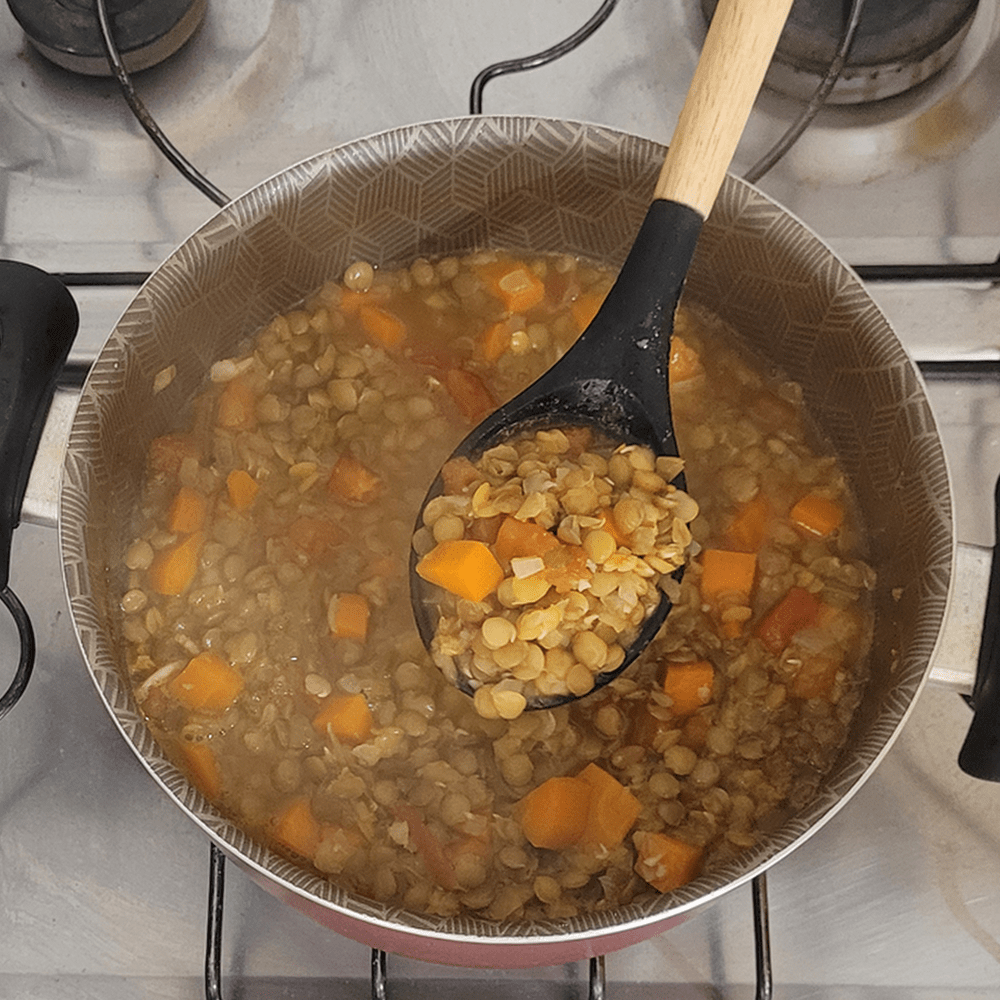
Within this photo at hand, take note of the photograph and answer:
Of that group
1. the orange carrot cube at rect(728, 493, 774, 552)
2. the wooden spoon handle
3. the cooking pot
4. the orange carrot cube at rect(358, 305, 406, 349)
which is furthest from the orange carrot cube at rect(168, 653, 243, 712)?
the wooden spoon handle

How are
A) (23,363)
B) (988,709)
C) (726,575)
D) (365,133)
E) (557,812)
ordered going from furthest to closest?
(365,133) < (726,575) < (557,812) < (23,363) < (988,709)

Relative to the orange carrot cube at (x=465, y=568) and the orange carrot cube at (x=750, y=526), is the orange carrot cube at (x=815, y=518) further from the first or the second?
the orange carrot cube at (x=465, y=568)

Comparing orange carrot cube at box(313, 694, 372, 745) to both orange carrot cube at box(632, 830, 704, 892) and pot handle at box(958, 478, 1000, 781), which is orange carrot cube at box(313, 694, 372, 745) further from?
pot handle at box(958, 478, 1000, 781)

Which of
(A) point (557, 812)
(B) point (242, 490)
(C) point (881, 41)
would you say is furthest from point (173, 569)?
(C) point (881, 41)

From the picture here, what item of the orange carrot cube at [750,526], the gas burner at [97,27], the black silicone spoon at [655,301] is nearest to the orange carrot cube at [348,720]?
the black silicone spoon at [655,301]

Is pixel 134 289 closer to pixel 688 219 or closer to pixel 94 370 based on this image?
pixel 94 370

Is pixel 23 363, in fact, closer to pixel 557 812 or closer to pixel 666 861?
pixel 557 812
